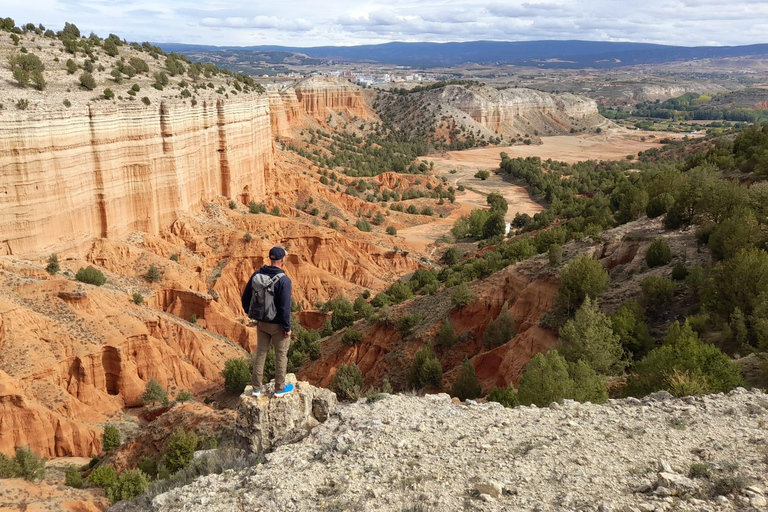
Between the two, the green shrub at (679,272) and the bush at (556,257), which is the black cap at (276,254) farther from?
the bush at (556,257)

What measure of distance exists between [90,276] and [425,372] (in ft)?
60.4

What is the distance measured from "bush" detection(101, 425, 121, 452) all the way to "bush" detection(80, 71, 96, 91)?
20293 millimetres

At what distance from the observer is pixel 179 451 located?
1878 cm

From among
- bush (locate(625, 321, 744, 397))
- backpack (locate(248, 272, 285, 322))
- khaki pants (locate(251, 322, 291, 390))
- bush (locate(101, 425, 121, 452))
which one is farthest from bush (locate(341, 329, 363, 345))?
backpack (locate(248, 272, 285, 322))

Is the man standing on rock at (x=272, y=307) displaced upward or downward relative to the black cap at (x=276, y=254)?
downward

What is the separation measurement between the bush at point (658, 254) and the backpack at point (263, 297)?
1881cm

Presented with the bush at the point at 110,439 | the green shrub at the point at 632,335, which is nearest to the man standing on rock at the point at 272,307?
the green shrub at the point at 632,335

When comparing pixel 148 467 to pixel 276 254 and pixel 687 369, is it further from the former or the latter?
pixel 687 369

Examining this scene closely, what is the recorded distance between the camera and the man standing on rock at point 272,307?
1052cm

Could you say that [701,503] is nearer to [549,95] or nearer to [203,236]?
[203,236]

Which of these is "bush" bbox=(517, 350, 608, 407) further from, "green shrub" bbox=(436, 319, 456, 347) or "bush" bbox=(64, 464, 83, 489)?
"bush" bbox=(64, 464, 83, 489)

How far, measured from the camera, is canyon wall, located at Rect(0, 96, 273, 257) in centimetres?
2766

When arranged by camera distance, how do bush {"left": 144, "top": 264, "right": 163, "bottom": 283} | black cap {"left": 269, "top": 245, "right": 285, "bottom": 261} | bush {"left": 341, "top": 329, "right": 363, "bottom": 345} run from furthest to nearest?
bush {"left": 144, "top": 264, "right": 163, "bottom": 283}
bush {"left": 341, "top": 329, "right": 363, "bottom": 345}
black cap {"left": 269, "top": 245, "right": 285, "bottom": 261}

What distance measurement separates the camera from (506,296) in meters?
28.8
